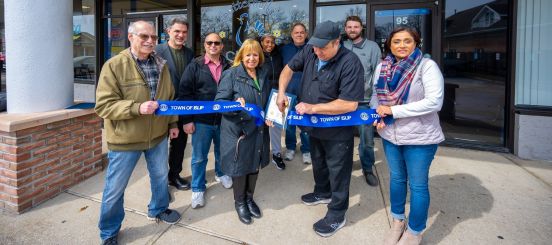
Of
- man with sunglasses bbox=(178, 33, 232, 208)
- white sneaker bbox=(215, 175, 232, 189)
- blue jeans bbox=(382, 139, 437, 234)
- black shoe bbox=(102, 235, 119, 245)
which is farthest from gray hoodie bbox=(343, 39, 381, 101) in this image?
black shoe bbox=(102, 235, 119, 245)

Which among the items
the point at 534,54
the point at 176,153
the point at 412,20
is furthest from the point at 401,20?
the point at 176,153

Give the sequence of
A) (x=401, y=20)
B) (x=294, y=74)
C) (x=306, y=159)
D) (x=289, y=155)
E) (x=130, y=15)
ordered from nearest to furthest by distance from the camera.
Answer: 1. (x=294, y=74)
2. (x=306, y=159)
3. (x=289, y=155)
4. (x=401, y=20)
5. (x=130, y=15)

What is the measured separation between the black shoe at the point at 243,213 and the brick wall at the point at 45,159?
2078 millimetres

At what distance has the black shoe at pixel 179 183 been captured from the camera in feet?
12.4

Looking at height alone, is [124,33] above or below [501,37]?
above

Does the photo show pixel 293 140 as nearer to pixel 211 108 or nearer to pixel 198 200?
pixel 198 200

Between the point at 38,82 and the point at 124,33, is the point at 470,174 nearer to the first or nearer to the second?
the point at 38,82

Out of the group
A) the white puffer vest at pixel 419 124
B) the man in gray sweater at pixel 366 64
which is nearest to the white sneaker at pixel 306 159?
the man in gray sweater at pixel 366 64

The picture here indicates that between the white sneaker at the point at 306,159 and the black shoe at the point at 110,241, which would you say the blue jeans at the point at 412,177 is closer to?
the white sneaker at the point at 306,159

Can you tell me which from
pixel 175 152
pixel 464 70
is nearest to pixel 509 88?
pixel 464 70

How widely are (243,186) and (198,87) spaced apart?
1076 millimetres

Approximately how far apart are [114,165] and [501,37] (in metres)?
5.71

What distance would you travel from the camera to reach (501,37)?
17.3 feet

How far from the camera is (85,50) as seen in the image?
8.09m
